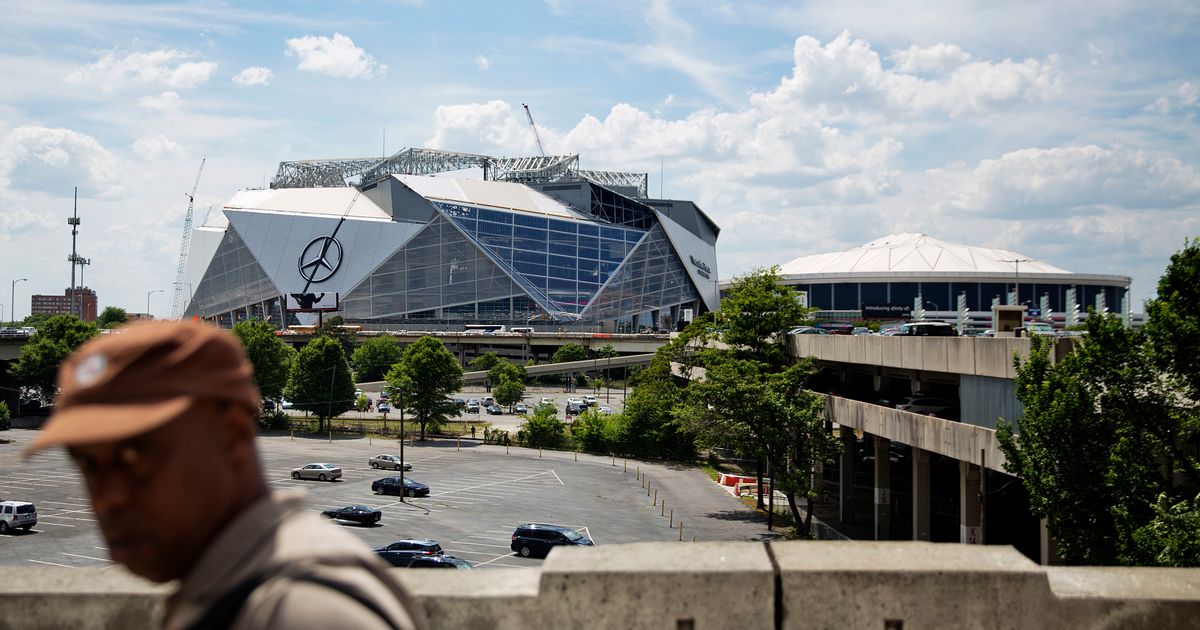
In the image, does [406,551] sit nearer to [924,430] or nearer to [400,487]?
[400,487]

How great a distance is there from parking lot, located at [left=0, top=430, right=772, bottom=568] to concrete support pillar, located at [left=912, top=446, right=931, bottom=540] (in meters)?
6.81

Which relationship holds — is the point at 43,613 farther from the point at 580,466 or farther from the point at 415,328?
the point at 415,328

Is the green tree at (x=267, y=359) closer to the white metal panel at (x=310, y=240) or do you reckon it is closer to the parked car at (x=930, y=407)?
the white metal panel at (x=310, y=240)

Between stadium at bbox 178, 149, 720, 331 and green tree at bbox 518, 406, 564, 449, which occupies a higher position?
stadium at bbox 178, 149, 720, 331

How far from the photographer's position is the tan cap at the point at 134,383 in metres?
1.57

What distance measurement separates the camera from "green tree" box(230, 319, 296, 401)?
8256 centimetres

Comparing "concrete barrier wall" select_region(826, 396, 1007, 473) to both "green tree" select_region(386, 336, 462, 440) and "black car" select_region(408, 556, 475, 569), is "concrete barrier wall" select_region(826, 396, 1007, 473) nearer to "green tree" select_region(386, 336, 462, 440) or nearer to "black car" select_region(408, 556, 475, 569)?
"black car" select_region(408, 556, 475, 569)

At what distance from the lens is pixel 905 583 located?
409 centimetres

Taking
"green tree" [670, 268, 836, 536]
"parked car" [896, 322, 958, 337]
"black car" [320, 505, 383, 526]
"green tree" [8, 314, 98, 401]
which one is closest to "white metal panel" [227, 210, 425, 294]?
"green tree" [8, 314, 98, 401]

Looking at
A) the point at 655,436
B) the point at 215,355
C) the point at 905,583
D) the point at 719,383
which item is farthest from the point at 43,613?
the point at 655,436

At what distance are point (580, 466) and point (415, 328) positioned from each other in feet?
285

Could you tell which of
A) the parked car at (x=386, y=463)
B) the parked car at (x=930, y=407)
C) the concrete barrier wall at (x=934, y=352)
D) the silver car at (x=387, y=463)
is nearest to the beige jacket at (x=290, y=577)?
the concrete barrier wall at (x=934, y=352)

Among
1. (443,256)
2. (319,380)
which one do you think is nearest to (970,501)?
(319,380)

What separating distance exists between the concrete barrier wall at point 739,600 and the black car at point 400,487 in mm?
43054
